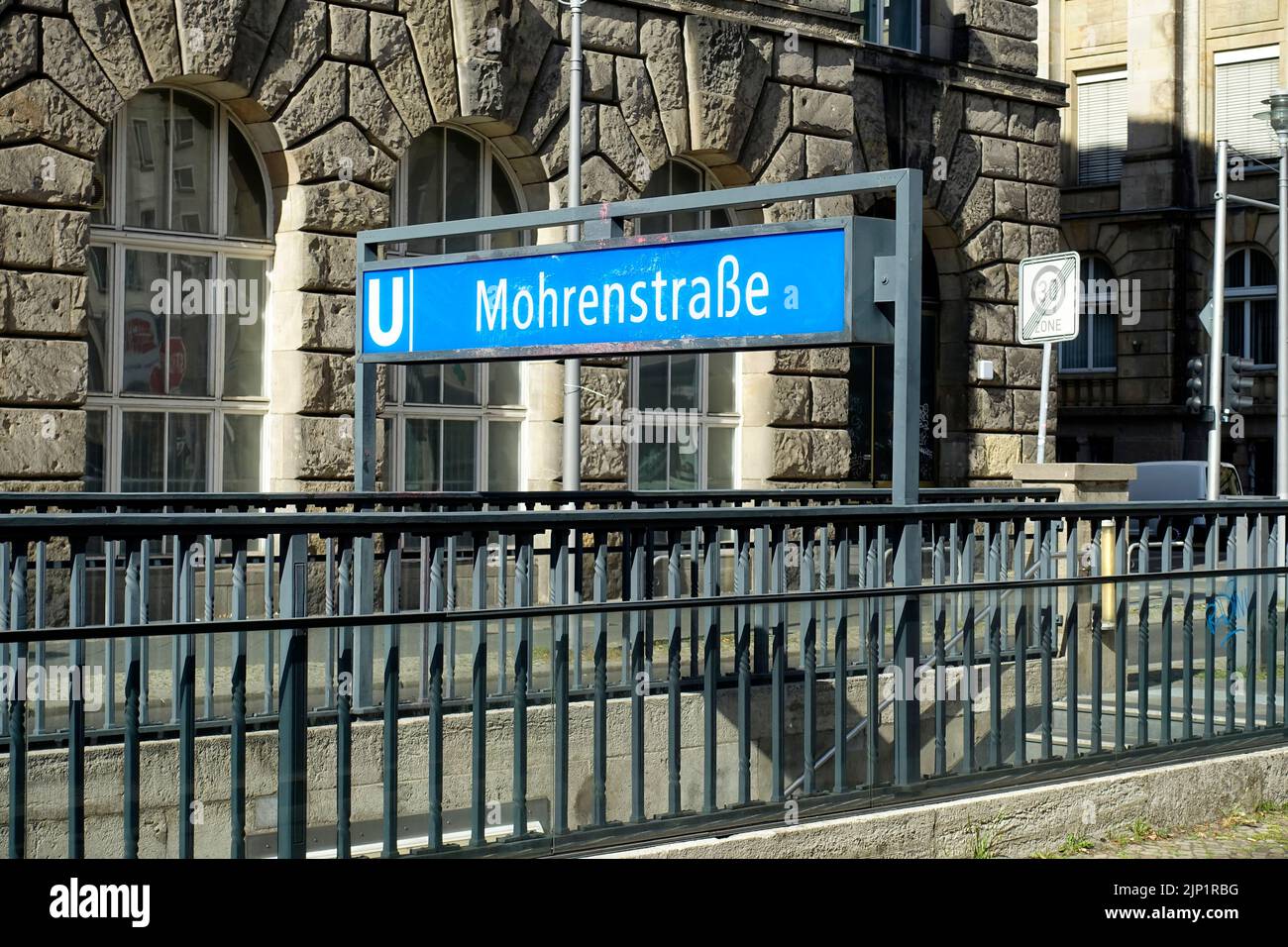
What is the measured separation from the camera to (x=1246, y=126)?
4159cm

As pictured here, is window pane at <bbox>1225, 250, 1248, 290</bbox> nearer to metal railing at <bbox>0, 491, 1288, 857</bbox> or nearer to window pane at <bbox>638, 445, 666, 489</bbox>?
window pane at <bbox>638, 445, 666, 489</bbox>

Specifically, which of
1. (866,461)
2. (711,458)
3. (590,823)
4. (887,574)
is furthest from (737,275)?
(866,461)

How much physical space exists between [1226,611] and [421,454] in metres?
9.51

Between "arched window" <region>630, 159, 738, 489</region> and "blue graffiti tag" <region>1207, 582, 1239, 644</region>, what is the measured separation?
999 centimetres

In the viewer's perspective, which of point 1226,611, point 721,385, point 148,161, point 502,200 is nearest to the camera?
point 1226,611

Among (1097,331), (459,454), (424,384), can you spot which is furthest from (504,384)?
(1097,331)

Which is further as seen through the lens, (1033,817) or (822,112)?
(822,112)

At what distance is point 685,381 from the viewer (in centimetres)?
1919

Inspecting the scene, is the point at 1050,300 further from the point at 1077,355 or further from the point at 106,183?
the point at 1077,355

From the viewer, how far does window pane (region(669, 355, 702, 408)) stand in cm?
1908

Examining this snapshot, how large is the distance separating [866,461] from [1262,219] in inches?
884

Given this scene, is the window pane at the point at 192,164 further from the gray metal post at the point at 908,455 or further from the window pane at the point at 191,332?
the gray metal post at the point at 908,455

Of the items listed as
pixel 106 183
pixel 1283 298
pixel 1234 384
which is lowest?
pixel 1234 384

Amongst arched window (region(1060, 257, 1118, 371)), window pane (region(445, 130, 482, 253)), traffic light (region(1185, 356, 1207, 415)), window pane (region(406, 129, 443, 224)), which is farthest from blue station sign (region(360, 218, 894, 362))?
arched window (region(1060, 257, 1118, 371))
